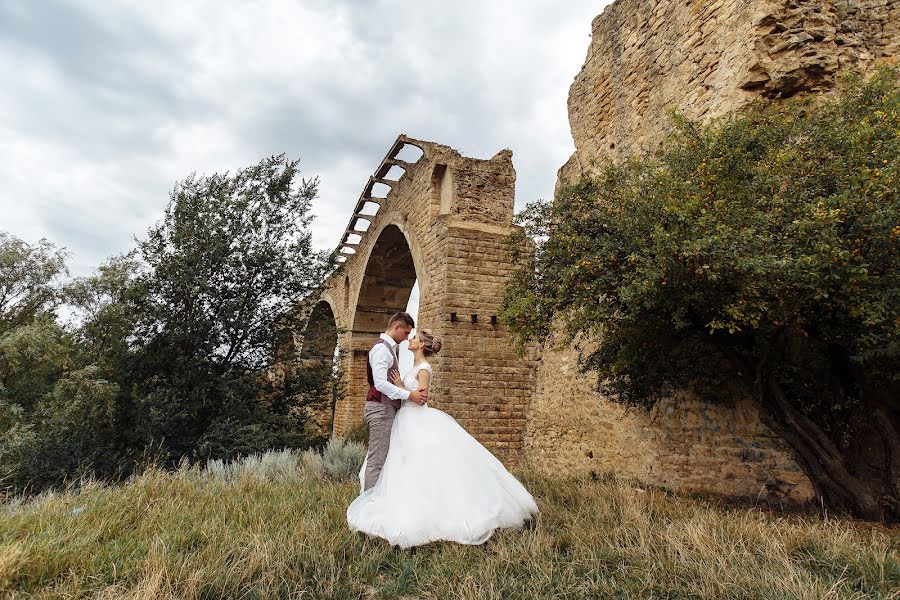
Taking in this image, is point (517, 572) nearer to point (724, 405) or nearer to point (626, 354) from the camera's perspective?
point (626, 354)

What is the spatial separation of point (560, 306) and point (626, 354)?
122 centimetres

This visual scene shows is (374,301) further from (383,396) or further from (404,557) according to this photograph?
(404,557)

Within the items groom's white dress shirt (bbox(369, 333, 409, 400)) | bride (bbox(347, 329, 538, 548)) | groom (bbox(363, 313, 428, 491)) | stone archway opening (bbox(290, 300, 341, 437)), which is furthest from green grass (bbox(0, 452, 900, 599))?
stone archway opening (bbox(290, 300, 341, 437))

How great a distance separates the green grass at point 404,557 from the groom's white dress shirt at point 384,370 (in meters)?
0.95

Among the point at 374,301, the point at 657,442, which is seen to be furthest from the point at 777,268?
the point at 374,301

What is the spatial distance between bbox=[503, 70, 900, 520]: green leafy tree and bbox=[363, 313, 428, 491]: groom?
1289mm

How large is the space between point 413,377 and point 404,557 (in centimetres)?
130

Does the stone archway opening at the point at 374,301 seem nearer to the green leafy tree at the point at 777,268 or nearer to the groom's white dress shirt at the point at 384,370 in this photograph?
the green leafy tree at the point at 777,268

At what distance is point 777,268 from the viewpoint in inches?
128

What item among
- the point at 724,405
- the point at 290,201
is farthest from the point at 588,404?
the point at 290,201

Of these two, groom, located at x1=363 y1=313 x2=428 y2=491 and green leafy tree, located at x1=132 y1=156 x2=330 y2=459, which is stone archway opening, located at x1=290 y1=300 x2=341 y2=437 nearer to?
green leafy tree, located at x1=132 y1=156 x2=330 y2=459

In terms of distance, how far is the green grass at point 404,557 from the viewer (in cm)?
242

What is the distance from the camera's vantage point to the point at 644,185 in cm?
469

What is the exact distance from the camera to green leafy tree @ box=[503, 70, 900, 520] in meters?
3.41
